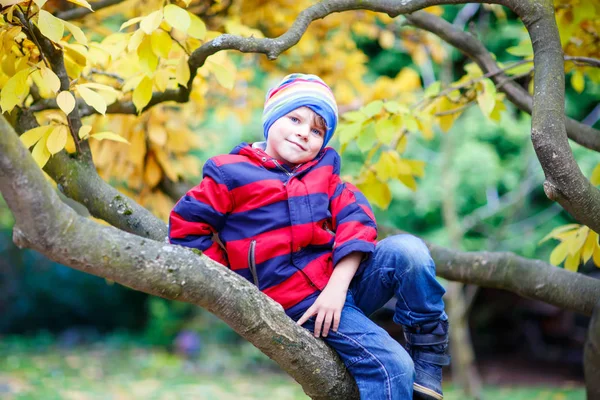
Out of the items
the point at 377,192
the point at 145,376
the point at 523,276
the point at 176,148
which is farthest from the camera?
the point at 145,376

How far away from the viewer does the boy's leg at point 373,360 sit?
166cm

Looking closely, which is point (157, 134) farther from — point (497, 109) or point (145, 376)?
point (145, 376)

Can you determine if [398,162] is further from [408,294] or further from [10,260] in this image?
[10,260]

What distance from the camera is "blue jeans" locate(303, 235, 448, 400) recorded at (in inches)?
65.9

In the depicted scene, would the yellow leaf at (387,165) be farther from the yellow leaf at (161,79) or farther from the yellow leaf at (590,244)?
the yellow leaf at (161,79)

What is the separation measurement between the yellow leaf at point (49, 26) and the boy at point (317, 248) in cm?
54

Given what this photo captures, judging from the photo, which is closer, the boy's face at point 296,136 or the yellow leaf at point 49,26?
the yellow leaf at point 49,26

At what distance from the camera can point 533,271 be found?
7.94 feet

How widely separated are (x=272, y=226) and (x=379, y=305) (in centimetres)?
41

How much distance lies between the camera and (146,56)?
2.10m

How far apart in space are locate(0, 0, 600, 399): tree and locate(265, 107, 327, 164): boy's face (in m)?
0.21

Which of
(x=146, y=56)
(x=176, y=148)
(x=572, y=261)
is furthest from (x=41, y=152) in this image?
(x=572, y=261)

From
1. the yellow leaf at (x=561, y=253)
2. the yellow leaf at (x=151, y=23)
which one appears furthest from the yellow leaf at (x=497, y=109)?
the yellow leaf at (x=151, y=23)

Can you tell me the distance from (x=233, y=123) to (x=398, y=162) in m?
4.98
